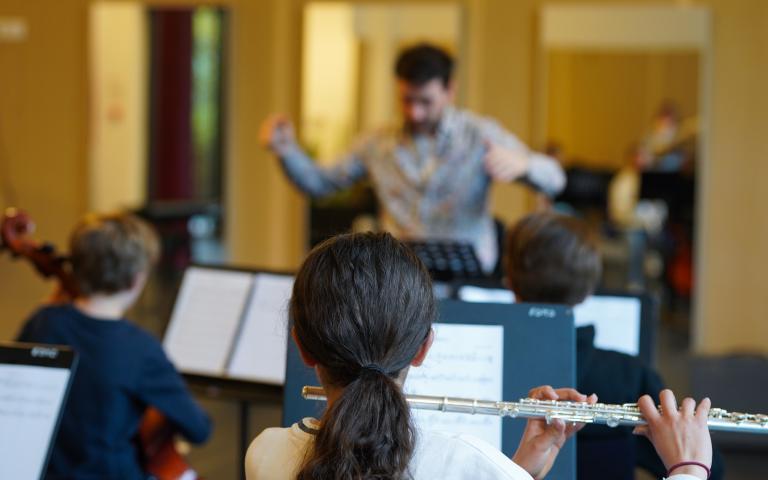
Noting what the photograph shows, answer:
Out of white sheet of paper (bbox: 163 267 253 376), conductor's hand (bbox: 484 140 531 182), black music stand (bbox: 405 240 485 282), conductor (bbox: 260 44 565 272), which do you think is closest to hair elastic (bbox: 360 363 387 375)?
white sheet of paper (bbox: 163 267 253 376)

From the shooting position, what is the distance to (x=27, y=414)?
6.66 ft

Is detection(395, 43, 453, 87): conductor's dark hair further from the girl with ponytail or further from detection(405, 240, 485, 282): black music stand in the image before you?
the girl with ponytail

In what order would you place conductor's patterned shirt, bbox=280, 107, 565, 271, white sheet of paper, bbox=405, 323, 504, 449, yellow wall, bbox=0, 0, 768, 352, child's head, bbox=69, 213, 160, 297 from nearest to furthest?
white sheet of paper, bbox=405, 323, 504, 449 < child's head, bbox=69, 213, 160, 297 < conductor's patterned shirt, bbox=280, 107, 565, 271 < yellow wall, bbox=0, 0, 768, 352

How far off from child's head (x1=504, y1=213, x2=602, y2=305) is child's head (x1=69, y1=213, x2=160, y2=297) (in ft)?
3.13

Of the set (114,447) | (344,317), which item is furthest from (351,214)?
(344,317)

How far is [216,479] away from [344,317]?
2.67 m

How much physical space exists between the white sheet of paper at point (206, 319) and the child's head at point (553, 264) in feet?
3.17

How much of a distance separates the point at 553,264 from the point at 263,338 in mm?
984

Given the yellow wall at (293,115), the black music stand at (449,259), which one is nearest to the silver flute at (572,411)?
the black music stand at (449,259)

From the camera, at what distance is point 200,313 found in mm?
2982

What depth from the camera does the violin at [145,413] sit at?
2615 millimetres

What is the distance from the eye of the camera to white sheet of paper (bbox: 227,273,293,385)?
9.44ft

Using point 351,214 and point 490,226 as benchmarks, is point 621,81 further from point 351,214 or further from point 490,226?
point 490,226

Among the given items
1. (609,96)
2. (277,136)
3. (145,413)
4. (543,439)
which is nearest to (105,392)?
(145,413)
